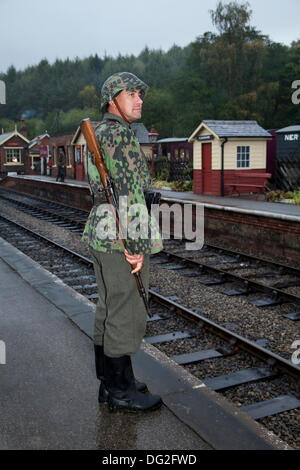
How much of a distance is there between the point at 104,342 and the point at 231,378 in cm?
164

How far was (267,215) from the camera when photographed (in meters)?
9.75

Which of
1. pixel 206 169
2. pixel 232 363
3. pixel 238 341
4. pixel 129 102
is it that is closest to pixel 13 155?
pixel 206 169

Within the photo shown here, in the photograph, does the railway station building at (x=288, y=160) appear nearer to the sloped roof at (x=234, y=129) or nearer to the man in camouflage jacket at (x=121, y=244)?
the sloped roof at (x=234, y=129)

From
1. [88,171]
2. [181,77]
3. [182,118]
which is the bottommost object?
[88,171]

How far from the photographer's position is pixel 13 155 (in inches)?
1957

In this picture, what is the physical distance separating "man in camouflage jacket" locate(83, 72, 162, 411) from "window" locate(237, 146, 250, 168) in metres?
14.8

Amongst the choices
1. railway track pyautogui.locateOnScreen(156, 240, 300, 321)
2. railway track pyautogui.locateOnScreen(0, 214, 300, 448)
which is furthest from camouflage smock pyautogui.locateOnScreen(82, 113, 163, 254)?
railway track pyautogui.locateOnScreen(156, 240, 300, 321)

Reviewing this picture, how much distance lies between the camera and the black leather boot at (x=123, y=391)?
3.04 meters

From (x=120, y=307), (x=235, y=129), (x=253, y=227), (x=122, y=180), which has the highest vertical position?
(x=235, y=129)

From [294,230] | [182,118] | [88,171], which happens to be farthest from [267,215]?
[182,118]

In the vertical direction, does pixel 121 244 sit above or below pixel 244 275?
above

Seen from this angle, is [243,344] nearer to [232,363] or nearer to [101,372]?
[232,363]

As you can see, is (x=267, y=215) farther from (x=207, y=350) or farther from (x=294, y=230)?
(x=207, y=350)

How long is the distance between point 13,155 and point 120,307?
49750 millimetres
